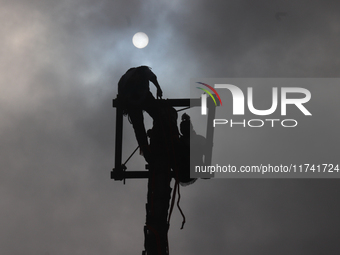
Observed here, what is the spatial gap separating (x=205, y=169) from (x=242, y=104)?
674 cm

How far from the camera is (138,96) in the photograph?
8.70m

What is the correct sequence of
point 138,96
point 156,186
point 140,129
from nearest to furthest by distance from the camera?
1. point 156,186
2. point 138,96
3. point 140,129

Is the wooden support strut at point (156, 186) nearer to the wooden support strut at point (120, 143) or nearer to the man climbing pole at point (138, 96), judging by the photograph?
the wooden support strut at point (120, 143)

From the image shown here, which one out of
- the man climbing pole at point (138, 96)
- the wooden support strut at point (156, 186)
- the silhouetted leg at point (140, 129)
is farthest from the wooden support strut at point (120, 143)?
the silhouetted leg at point (140, 129)

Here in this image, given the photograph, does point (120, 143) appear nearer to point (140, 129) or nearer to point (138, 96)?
point (140, 129)

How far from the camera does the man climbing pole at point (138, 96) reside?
8.62 metres

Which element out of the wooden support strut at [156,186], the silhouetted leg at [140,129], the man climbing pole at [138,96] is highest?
the man climbing pole at [138,96]

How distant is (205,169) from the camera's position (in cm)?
894

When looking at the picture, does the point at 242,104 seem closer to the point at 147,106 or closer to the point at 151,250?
the point at 147,106

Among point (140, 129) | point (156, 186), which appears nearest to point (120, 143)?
point (140, 129)

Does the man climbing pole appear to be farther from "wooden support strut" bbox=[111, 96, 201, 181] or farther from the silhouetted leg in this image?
"wooden support strut" bbox=[111, 96, 201, 181]

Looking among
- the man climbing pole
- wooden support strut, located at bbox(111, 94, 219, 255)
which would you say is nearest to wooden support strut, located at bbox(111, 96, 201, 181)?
wooden support strut, located at bbox(111, 94, 219, 255)

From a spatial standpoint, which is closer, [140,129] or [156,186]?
[156,186]

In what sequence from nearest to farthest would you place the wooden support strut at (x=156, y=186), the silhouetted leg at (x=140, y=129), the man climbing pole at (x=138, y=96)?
the wooden support strut at (x=156, y=186)
the man climbing pole at (x=138, y=96)
the silhouetted leg at (x=140, y=129)
